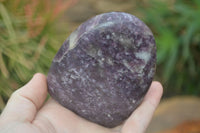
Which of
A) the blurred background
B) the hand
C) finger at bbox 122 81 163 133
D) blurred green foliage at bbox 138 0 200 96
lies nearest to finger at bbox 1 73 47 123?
the hand

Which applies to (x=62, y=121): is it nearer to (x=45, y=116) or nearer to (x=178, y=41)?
(x=45, y=116)

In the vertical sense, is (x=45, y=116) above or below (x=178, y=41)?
above

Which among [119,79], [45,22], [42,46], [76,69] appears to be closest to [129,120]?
[119,79]

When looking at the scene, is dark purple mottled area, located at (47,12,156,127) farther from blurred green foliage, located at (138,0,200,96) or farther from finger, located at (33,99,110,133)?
blurred green foliage, located at (138,0,200,96)

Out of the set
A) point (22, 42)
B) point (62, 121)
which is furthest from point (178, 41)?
point (62, 121)

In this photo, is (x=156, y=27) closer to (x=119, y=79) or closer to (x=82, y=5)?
(x=82, y=5)

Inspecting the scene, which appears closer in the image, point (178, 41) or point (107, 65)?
point (107, 65)
